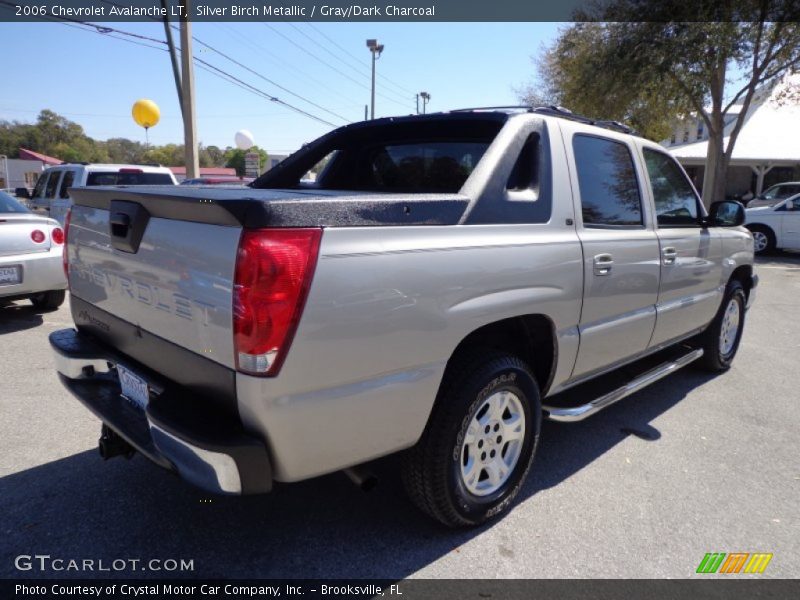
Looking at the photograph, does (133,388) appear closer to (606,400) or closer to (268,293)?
(268,293)

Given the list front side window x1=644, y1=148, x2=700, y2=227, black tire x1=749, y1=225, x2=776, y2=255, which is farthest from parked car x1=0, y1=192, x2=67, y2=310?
black tire x1=749, y1=225, x2=776, y2=255

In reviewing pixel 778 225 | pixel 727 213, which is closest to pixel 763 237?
pixel 778 225

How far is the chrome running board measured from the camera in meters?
3.04

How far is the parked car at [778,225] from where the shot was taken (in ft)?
46.8

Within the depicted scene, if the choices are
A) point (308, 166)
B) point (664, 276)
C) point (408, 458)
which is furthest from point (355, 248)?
point (664, 276)

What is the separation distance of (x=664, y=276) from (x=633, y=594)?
6.85 ft

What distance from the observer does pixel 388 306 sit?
2061 mm

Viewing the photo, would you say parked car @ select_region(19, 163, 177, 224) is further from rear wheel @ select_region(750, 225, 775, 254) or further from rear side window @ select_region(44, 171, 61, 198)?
rear wheel @ select_region(750, 225, 775, 254)

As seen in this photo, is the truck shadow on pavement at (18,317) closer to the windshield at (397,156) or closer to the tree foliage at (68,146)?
the windshield at (397,156)

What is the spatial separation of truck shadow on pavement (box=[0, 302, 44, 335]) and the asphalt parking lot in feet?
7.73

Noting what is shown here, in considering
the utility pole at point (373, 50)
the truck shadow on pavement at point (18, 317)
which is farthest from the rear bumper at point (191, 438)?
the utility pole at point (373, 50)

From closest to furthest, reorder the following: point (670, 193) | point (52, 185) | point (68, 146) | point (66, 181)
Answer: point (670, 193), point (66, 181), point (52, 185), point (68, 146)

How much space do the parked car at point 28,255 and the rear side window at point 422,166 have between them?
167 inches

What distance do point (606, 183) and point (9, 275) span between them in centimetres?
577
